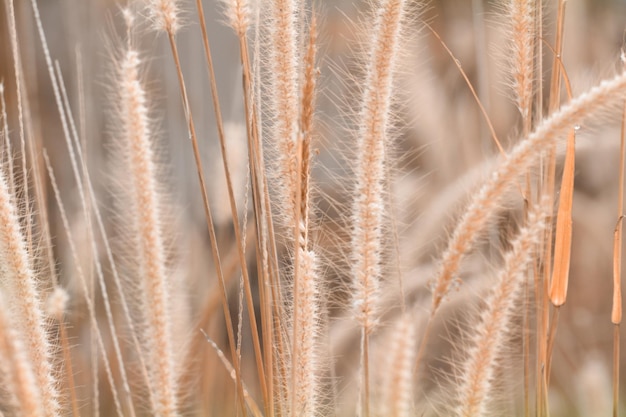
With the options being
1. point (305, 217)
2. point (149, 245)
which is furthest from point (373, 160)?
point (149, 245)

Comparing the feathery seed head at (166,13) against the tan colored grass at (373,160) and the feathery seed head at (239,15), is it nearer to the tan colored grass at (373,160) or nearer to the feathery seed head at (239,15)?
the feathery seed head at (239,15)

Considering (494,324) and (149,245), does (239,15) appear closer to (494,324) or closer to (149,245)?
(149,245)

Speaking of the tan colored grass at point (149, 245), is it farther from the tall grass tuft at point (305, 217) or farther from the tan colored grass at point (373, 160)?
the tan colored grass at point (373, 160)

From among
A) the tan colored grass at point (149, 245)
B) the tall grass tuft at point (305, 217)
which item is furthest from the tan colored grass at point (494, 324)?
the tan colored grass at point (149, 245)

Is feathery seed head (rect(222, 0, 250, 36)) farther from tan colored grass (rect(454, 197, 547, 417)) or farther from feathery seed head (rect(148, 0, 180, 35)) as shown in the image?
tan colored grass (rect(454, 197, 547, 417))

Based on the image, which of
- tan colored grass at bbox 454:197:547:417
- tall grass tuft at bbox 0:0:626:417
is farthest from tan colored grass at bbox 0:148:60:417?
tan colored grass at bbox 454:197:547:417

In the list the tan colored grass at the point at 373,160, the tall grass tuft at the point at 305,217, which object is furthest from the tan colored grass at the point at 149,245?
the tan colored grass at the point at 373,160

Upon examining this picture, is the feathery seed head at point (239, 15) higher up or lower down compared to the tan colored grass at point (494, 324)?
higher up

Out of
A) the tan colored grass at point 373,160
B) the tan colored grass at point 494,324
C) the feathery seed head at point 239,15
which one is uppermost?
the feathery seed head at point 239,15

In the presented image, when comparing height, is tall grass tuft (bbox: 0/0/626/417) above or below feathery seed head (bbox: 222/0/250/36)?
below

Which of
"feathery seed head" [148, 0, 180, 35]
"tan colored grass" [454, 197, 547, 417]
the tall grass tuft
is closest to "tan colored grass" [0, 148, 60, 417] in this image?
the tall grass tuft

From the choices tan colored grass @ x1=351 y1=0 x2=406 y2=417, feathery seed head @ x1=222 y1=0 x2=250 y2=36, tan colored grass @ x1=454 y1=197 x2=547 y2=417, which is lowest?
tan colored grass @ x1=454 y1=197 x2=547 y2=417

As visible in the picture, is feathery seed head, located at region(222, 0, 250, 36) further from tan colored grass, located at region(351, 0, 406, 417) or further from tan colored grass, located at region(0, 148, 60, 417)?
tan colored grass, located at region(0, 148, 60, 417)
